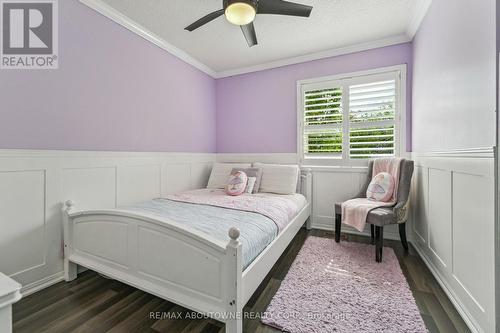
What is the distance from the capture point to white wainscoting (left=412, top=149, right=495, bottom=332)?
4.09 ft

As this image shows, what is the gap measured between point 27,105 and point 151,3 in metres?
1.42

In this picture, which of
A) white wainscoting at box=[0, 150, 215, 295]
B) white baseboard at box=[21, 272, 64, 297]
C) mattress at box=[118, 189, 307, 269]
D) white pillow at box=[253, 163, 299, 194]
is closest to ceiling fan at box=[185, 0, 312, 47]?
mattress at box=[118, 189, 307, 269]

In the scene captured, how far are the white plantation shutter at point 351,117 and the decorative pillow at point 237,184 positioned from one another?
1056 millimetres

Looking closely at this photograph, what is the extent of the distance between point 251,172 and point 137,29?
2195mm

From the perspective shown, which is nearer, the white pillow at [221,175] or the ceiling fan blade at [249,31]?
the ceiling fan blade at [249,31]

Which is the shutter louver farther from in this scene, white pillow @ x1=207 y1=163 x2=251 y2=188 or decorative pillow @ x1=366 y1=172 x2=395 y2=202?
white pillow @ x1=207 y1=163 x2=251 y2=188

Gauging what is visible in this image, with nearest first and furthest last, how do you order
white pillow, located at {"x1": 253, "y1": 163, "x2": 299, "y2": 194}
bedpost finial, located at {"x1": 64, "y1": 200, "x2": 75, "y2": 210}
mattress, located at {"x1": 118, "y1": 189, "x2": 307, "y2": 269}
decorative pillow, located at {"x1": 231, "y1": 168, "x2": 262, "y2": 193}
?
mattress, located at {"x1": 118, "y1": 189, "x2": 307, "y2": 269}
bedpost finial, located at {"x1": 64, "y1": 200, "x2": 75, "y2": 210}
white pillow, located at {"x1": 253, "y1": 163, "x2": 299, "y2": 194}
decorative pillow, located at {"x1": 231, "y1": 168, "x2": 262, "y2": 193}

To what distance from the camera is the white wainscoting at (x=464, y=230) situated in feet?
4.09

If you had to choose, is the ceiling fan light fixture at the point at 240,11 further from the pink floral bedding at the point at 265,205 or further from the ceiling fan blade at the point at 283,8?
the pink floral bedding at the point at 265,205

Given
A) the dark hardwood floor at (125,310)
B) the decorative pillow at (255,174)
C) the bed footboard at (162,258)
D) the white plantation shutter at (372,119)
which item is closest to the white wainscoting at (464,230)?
the dark hardwood floor at (125,310)

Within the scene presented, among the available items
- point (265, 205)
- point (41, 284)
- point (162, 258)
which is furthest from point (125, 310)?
point (265, 205)

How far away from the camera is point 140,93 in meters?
2.65

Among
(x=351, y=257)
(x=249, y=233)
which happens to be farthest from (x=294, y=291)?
(x=351, y=257)

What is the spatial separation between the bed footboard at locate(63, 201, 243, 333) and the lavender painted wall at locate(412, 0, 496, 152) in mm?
1597
